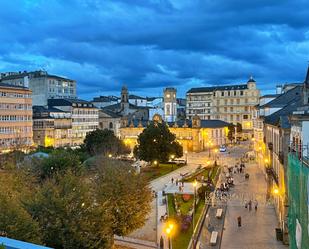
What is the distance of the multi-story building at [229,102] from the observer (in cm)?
13388

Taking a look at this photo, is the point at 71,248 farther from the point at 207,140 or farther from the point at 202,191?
the point at 207,140

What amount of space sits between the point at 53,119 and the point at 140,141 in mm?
27278

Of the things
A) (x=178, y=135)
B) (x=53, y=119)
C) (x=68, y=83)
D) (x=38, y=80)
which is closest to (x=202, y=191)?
(x=53, y=119)

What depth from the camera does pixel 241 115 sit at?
13550 centimetres

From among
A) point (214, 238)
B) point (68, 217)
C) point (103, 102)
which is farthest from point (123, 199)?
point (103, 102)

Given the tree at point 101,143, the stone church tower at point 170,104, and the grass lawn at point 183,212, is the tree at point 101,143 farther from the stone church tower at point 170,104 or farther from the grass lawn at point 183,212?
the stone church tower at point 170,104

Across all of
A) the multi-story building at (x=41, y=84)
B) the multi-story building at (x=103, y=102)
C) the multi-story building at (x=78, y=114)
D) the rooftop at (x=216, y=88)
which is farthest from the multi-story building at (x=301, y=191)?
the multi-story building at (x=103, y=102)

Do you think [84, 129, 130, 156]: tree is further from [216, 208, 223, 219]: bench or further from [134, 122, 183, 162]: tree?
[216, 208, 223, 219]: bench

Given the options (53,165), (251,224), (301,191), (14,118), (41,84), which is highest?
(41,84)

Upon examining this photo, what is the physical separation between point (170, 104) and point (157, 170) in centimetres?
7027

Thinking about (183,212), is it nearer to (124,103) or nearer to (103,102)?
(124,103)

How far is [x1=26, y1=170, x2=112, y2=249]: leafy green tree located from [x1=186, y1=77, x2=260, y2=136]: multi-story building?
109977 millimetres

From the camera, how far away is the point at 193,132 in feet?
339

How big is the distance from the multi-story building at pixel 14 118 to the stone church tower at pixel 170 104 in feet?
199
